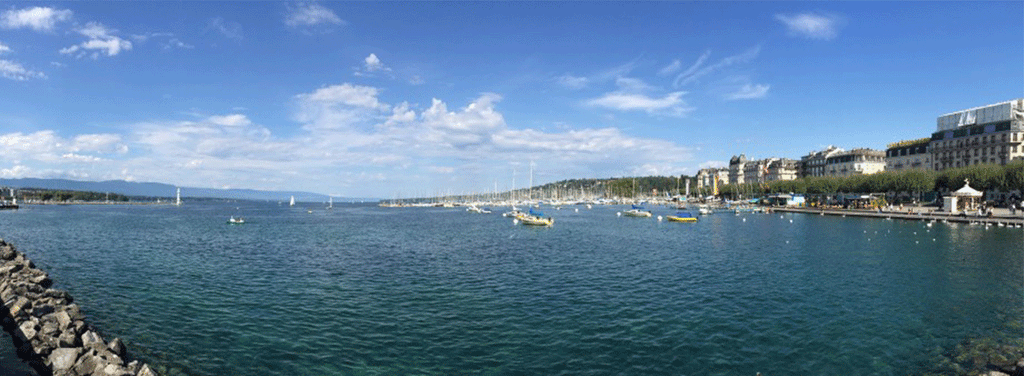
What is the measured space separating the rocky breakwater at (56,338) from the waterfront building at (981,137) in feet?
541

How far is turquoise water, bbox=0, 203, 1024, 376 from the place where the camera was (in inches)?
755

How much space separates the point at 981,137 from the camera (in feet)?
431

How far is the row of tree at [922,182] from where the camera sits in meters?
99.8

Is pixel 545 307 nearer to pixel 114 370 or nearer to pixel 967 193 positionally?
pixel 114 370

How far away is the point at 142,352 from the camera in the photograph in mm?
19703

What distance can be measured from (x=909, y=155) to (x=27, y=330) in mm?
201461

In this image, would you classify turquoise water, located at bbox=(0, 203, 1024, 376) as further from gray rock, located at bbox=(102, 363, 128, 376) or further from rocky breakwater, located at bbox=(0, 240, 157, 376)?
gray rock, located at bbox=(102, 363, 128, 376)

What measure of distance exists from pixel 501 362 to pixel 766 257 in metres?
38.0

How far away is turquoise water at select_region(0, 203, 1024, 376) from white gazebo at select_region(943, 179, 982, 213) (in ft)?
193

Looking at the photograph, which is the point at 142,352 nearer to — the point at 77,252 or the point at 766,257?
the point at 77,252

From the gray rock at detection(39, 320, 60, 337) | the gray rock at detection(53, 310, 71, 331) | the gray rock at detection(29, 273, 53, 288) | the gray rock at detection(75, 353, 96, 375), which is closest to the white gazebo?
the gray rock at detection(75, 353, 96, 375)

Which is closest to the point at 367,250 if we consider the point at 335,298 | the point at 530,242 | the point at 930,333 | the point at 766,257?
the point at 530,242

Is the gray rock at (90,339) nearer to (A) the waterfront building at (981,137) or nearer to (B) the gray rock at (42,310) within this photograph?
(B) the gray rock at (42,310)

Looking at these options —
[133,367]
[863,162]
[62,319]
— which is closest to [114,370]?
[133,367]
